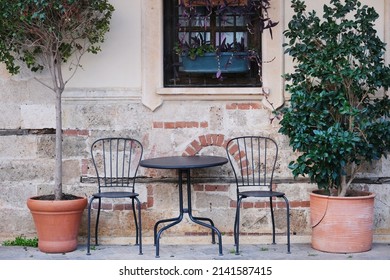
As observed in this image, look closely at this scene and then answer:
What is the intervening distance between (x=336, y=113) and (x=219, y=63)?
1.14m

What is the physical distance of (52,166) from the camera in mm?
7121

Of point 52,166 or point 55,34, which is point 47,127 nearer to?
point 52,166

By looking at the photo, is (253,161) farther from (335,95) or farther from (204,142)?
(335,95)

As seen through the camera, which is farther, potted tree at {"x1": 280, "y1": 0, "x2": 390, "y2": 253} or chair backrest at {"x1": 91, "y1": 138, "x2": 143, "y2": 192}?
chair backrest at {"x1": 91, "y1": 138, "x2": 143, "y2": 192}

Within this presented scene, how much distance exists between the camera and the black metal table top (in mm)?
6324

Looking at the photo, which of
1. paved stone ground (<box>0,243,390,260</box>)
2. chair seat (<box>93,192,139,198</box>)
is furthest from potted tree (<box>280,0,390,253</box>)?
chair seat (<box>93,192,139,198</box>)

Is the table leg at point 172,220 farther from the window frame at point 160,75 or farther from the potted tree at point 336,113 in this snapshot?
the potted tree at point 336,113

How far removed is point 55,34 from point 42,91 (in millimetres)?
713

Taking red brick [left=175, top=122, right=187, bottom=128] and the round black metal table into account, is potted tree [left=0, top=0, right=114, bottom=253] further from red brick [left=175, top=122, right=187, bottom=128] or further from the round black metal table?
red brick [left=175, top=122, right=187, bottom=128]

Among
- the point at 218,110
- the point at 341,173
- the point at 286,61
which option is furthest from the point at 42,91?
the point at 341,173

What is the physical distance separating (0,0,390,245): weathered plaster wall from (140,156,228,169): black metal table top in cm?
25

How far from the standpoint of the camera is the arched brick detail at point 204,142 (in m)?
7.07

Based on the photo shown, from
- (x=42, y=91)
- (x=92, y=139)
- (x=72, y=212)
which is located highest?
(x=42, y=91)

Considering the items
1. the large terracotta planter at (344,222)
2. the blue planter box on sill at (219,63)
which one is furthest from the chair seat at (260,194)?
the blue planter box on sill at (219,63)
